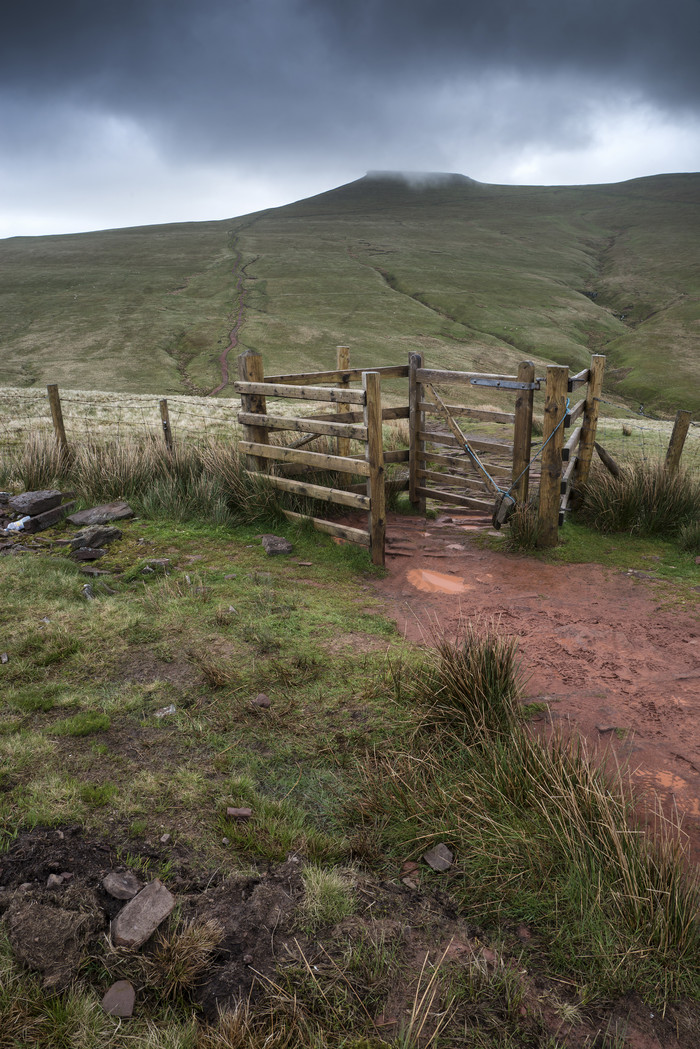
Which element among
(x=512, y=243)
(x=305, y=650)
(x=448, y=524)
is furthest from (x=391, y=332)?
(x=512, y=243)

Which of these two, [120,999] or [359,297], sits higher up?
[359,297]

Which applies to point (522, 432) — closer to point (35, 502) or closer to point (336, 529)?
point (336, 529)

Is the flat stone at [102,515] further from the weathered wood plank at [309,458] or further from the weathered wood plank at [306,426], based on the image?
the weathered wood plank at [306,426]

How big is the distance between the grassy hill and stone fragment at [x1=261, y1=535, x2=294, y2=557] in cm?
3730

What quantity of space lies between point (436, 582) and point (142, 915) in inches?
199

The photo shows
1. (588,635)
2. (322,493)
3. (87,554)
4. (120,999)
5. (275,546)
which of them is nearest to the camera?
(120,999)

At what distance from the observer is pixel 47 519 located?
8.65m

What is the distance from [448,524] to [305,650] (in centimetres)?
476

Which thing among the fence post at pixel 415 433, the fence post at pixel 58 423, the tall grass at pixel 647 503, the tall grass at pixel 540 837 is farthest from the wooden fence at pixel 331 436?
the tall grass at pixel 540 837

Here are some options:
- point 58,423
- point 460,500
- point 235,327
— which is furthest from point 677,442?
point 235,327

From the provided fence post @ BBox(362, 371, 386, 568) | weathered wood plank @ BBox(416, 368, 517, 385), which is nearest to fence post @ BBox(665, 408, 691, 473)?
weathered wood plank @ BBox(416, 368, 517, 385)

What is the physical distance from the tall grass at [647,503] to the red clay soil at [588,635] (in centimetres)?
152

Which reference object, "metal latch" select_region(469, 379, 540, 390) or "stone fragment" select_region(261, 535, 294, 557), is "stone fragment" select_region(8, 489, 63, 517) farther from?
"metal latch" select_region(469, 379, 540, 390)

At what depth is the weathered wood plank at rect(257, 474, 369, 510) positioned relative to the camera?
7.71 m
